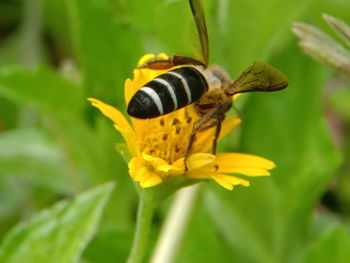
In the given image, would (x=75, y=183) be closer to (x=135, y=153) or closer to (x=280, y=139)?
(x=280, y=139)

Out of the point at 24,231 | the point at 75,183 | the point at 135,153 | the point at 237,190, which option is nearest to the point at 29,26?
the point at 75,183

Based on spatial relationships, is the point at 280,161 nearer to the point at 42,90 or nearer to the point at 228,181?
the point at 42,90

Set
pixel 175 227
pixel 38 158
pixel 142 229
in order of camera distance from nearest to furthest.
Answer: pixel 142 229 < pixel 175 227 < pixel 38 158

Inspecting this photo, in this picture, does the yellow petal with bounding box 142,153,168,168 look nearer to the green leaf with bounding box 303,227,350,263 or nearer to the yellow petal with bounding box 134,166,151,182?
the yellow petal with bounding box 134,166,151,182

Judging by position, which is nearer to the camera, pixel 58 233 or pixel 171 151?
pixel 171 151

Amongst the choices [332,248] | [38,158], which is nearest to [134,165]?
[332,248]

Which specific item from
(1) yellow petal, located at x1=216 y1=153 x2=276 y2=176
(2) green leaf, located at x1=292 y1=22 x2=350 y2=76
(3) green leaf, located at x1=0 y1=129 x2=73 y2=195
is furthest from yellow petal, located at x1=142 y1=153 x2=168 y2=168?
(3) green leaf, located at x1=0 y1=129 x2=73 y2=195

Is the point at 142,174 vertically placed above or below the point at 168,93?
below
